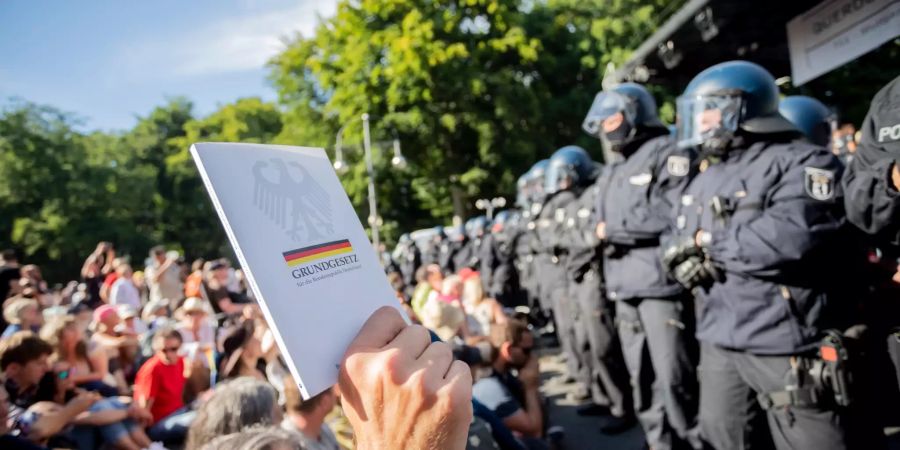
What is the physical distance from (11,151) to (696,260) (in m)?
43.3

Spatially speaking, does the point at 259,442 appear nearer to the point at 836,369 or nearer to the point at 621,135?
the point at 836,369

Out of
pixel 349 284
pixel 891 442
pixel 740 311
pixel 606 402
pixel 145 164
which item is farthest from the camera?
pixel 145 164

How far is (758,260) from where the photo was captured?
2854mm

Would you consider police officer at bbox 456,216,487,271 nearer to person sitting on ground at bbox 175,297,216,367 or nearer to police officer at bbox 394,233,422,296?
police officer at bbox 394,233,422,296

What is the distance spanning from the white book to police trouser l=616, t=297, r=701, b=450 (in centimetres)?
322

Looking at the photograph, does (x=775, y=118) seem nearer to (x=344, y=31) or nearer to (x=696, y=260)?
(x=696, y=260)

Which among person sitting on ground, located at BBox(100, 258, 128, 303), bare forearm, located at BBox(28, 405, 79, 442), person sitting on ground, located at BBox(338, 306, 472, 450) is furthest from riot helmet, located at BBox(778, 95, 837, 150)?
person sitting on ground, located at BBox(100, 258, 128, 303)

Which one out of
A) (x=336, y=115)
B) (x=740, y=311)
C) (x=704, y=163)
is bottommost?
(x=740, y=311)

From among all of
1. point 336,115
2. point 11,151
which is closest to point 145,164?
point 11,151

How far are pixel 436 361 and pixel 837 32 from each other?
25.4 feet

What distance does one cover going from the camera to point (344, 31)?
26.7 metres

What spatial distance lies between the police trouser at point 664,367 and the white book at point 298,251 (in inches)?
127

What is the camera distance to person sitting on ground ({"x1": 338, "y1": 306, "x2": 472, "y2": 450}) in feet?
3.14

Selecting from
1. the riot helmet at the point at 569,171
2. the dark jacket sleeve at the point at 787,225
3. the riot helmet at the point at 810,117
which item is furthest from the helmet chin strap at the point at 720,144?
the riot helmet at the point at 569,171
